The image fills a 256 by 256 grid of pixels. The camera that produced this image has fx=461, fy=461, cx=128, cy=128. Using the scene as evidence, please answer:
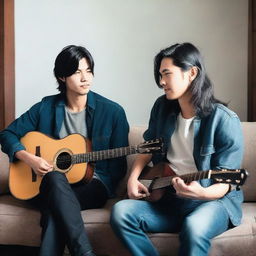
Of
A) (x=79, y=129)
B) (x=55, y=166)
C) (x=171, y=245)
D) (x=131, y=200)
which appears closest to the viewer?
(x=171, y=245)

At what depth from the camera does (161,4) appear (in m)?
2.85

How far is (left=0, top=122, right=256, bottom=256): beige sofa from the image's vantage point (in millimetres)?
1791

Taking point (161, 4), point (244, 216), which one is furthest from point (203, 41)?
point (244, 216)

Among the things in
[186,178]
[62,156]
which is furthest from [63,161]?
[186,178]

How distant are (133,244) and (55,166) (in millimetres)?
598

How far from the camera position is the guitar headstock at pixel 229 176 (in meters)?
1.65

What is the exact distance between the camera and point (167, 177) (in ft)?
6.23

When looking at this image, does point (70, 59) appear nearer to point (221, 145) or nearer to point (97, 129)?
point (97, 129)

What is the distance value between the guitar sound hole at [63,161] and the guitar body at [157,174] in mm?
351

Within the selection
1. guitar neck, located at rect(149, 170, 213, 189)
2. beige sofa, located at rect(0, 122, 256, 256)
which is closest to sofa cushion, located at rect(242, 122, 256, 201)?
beige sofa, located at rect(0, 122, 256, 256)

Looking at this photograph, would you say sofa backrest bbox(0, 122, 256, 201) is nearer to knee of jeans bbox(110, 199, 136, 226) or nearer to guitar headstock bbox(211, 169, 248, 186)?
knee of jeans bbox(110, 199, 136, 226)

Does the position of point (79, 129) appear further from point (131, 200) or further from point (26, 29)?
point (26, 29)

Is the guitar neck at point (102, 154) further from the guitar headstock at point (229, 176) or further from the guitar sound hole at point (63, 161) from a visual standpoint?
the guitar headstock at point (229, 176)

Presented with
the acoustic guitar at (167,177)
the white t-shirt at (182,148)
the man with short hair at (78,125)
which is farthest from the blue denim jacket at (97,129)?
the white t-shirt at (182,148)
